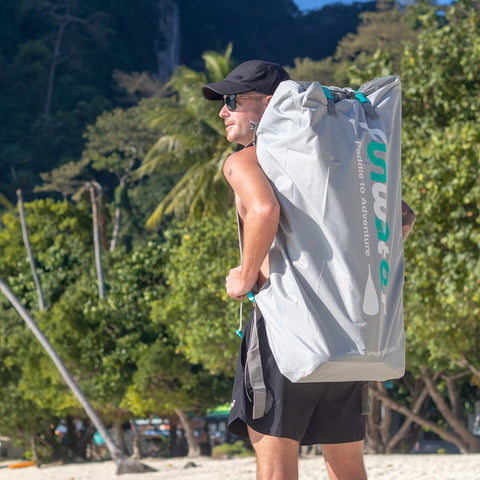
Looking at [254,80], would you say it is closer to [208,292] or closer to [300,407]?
[300,407]

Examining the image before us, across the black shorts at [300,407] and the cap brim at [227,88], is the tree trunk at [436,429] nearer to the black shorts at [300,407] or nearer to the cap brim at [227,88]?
the black shorts at [300,407]

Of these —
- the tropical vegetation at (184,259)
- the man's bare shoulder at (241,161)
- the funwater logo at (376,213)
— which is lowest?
the tropical vegetation at (184,259)

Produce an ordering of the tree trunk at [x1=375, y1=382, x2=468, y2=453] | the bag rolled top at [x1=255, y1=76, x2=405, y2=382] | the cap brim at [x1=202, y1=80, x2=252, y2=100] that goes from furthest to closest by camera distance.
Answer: the tree trunk at [x1=375, y1=382, x2=468, y2=453] < the cap brim at [x1=202, y1=80, x2=252, y2=100] < the bag rolled top at [x1=255, y1=76, x2=405, y2=382]

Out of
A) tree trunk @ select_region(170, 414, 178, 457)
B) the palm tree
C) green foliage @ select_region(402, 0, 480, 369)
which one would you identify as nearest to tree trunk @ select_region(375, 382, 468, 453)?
green foliage @ select_region(402, 0, 480, 369)

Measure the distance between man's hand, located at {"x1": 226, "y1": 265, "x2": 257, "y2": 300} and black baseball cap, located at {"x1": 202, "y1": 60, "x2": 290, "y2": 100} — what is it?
57 cm

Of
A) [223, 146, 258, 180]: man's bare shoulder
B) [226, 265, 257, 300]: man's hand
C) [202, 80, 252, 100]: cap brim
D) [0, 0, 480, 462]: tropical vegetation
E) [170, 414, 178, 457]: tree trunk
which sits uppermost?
[202, 80, 252, 100]: cap brim

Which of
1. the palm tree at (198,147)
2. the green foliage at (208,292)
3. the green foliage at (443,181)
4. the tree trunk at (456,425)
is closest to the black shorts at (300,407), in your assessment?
the green foliage at (443,181)

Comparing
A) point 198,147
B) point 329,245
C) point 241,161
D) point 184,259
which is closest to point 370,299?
point 329,245

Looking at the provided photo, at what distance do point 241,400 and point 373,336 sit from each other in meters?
0.46

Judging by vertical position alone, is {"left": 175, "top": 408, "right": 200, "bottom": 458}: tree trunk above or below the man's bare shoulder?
below

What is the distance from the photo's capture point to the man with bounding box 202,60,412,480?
210 cm

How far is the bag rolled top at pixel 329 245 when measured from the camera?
2.00 m

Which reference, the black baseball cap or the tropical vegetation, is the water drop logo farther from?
the tropical vegetation

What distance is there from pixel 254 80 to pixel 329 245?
633 millimetres
